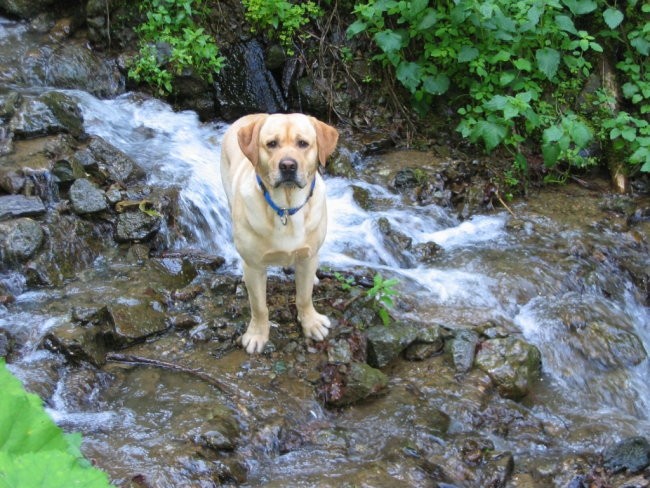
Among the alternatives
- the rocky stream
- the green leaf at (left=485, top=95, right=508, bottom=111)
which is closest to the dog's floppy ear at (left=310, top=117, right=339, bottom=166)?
the rocky stream

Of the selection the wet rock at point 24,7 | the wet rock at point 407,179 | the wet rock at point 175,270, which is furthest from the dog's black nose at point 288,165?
the wet rock at point 24,7

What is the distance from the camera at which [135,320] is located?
422 centimetres

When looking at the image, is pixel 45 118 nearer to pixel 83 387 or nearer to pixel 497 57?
pixel 83 387

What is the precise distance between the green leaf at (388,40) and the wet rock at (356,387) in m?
4.08

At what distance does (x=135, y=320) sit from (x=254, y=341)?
2.69 ft

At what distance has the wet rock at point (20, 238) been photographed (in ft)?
15.2

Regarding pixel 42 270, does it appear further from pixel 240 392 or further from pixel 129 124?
pixel 129 124

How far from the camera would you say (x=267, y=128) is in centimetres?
347

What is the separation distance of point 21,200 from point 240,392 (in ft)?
8.46

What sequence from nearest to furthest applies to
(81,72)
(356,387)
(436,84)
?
(356,387) < (436,84) < (81,72)

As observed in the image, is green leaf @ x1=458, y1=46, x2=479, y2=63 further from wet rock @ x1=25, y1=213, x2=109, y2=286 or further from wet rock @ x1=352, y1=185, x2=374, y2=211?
wet rock @ x1=25, y1=213, x2=109, y2=286

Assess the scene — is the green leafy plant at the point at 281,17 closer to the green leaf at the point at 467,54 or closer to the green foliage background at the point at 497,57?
the green foliage background at the point at 497,57

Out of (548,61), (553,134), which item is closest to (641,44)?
(548,61)

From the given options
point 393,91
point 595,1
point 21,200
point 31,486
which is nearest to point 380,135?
point 393,91
